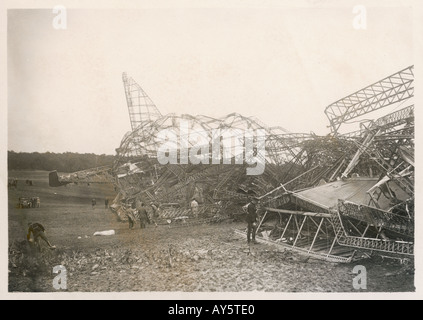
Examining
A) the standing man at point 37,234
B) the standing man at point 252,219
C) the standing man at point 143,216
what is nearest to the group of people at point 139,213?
the standing man at point 143,216

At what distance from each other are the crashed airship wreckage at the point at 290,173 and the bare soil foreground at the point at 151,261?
0.69ft

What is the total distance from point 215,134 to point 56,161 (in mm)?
2249

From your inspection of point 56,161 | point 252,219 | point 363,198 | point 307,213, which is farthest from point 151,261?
point 363,198

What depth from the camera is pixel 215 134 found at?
238 inches

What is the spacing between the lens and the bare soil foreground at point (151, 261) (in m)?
5.63

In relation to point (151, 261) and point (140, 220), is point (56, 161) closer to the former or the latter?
point (140, 220)

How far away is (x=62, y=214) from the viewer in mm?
6055

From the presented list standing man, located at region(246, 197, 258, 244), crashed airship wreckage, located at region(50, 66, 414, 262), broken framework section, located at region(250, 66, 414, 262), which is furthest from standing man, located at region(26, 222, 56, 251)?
broken framework section, located at region(250, 66, 414, 262)

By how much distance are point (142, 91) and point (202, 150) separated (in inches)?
45.4

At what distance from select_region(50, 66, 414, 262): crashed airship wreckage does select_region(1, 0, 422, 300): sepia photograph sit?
0.03 meters

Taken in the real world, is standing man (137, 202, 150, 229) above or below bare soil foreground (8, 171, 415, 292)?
above

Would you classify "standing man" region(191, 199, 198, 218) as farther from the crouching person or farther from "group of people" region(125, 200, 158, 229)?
the crouching person

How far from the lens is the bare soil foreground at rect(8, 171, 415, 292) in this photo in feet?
18.5

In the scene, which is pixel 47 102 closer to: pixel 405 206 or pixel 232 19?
pixel 232 19
